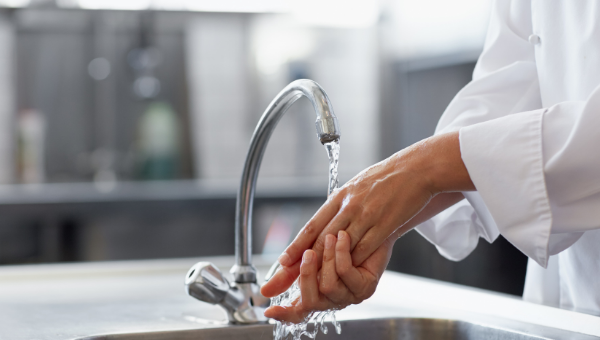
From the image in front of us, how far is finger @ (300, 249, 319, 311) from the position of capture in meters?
0.60

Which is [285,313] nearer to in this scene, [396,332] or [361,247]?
[361,247]

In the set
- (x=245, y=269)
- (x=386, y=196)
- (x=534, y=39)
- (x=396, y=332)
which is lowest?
(x=396, y=332)

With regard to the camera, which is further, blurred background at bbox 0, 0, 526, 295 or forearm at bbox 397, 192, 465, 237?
blurred background at bbox 0, 0, 526, 295

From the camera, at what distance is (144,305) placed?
2.99ft

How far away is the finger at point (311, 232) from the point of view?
2.06ft

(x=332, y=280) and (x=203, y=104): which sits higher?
(x=203, y=104)

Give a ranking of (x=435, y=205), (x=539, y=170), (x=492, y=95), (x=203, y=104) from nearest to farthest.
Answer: (x=539, y=170) < (x=435, y=205) < (x=492, y=95) < (x=203, y=104)

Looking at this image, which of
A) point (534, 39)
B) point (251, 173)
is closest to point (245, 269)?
point (251, 173)

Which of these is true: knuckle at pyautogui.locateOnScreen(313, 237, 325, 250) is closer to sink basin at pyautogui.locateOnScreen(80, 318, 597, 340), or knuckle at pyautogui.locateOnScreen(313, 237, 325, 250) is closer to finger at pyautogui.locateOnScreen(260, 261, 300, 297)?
finger at pyautogui.locateOnScreen(260, 261, 300, 297)

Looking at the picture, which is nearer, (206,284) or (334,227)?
(334,227)

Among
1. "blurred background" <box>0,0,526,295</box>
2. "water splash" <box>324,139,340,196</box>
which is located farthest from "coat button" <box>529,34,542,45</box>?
"blurred background" <box>0,0,526,295</box>

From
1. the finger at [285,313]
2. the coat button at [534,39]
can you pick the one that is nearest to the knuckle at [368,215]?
the finger at [285,313]

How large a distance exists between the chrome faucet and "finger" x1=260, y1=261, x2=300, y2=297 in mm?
122

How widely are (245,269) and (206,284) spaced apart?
63 millimetres
